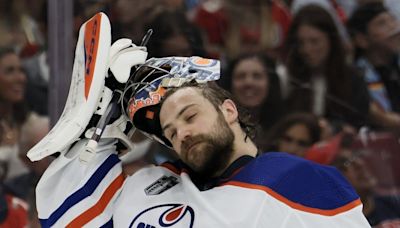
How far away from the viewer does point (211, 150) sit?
159cm

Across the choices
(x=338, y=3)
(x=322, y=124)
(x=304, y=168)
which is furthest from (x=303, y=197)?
(x=338, y=3)

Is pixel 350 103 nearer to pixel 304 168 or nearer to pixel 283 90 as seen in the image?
pixel 283 90

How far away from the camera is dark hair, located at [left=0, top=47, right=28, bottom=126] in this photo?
2.15 m

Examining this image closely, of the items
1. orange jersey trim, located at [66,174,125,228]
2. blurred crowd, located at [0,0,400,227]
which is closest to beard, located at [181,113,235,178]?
orange jersey trim, located at [66,174,125,228]

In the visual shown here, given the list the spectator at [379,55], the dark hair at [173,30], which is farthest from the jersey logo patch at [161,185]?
the spectator at [379,55]

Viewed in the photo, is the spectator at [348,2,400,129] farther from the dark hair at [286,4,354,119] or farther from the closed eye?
the closed eye

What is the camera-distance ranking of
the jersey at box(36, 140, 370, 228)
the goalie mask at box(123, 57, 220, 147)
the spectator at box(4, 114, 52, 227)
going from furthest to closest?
the spectator at box(4, 114, 52, 227)
the goalie mask at box(123, 57, 220, 147)
the jersey at box(36, 140, 370, 228)

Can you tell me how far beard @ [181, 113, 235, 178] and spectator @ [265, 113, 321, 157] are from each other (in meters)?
0.52

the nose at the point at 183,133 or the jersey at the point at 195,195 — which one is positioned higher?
the nose at the point at 183,133

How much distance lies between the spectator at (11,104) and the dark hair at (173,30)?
12.0 inches

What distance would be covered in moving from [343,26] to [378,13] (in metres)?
0.08

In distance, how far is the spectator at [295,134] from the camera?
2.12 m

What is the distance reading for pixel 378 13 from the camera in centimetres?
211

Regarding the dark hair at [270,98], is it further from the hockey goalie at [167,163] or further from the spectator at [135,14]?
the hockey goalie at [167,163]
